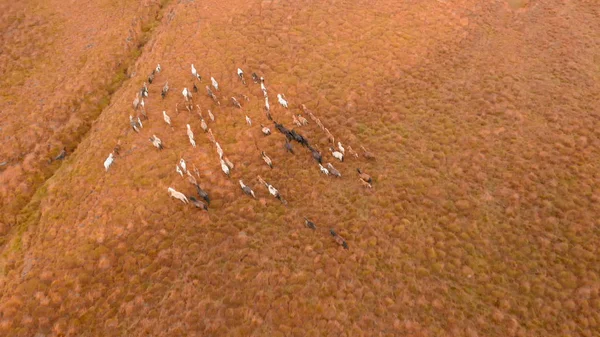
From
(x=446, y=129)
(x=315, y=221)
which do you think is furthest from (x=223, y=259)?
(x=446, y=129)

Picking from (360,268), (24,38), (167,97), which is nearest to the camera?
(360,268)

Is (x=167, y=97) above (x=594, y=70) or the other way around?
above

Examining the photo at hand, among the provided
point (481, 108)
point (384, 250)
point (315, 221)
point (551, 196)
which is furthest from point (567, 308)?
point (481, 108)

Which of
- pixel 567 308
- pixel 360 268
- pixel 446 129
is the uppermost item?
pixel 446 129

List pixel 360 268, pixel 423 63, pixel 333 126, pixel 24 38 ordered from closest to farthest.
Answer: pixel 360 268 → pixel 333 126 → pixel 423 63 → pixel 24 38

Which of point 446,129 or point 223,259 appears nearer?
point 223,259

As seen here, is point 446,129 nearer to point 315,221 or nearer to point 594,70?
point 315,221

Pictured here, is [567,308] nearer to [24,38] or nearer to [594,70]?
[594,70]
